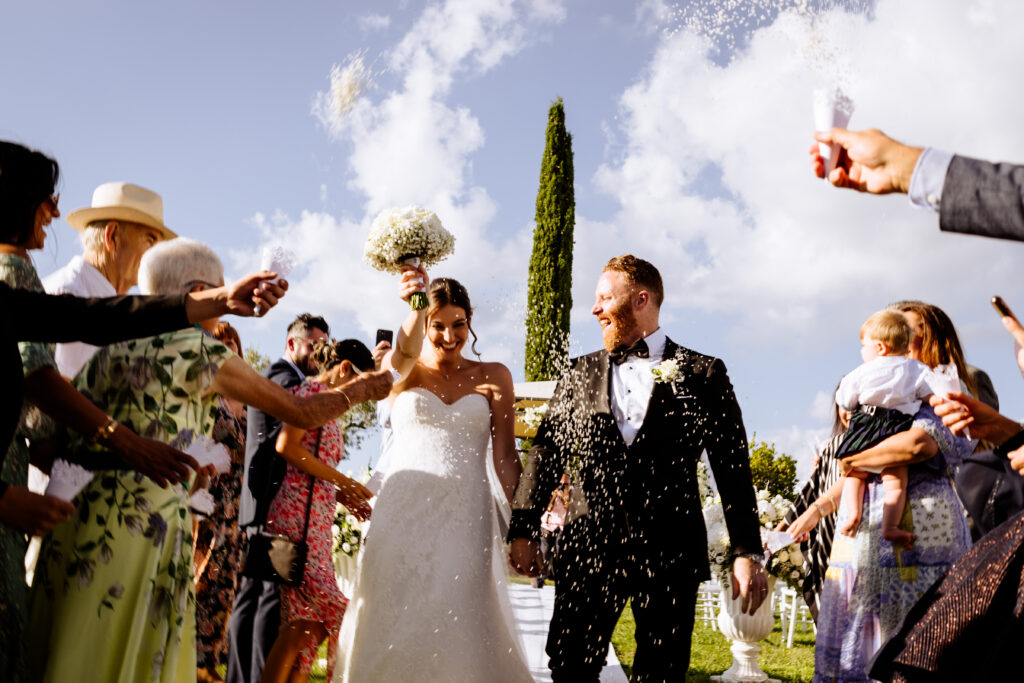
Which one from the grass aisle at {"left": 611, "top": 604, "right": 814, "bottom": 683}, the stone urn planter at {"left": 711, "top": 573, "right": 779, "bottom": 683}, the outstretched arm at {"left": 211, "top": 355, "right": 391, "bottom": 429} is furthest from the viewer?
the grass aisle at {"left": 611, "top": 604, "right": 814, "bottom": 683}

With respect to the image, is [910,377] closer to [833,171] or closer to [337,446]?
[833,171]

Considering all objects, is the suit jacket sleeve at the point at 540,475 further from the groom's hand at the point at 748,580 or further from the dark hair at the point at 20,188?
the dark hair at the point at 20,188

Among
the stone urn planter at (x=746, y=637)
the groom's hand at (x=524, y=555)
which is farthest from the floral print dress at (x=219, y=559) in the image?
the stone urn planter at (x=746, y=637)

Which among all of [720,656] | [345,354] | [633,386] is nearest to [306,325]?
[345,354]

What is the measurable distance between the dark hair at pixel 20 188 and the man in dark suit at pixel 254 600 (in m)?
1.88

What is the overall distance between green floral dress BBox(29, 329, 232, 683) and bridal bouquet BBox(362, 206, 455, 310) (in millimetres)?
1980

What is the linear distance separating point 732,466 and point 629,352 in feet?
2.51

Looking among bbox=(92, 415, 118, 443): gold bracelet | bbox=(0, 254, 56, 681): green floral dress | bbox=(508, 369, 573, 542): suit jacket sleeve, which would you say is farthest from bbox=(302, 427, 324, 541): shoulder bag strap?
bbox=(92, 415, 118, 443): gold bracelet

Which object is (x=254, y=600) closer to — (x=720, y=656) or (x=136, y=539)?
(x=136, y=539)

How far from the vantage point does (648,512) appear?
12.9 feet

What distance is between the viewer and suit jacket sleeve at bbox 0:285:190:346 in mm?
2414

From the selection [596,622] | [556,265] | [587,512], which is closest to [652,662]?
[596,622]

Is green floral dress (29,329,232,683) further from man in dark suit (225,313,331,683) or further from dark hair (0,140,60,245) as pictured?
man in dark suit (225,313,331,683)

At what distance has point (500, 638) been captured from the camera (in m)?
4.68
